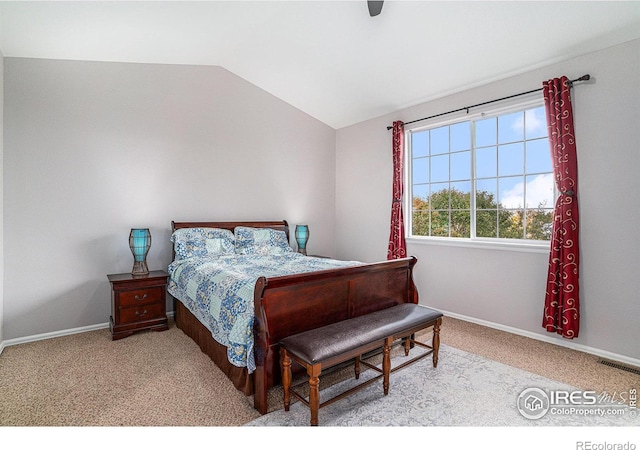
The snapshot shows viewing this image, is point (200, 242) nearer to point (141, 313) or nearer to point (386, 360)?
point (141, 313)

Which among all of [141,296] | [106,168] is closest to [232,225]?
[141,296]

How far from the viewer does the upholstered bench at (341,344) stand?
184 cm

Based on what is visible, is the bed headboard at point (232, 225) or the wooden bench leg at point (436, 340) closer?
the wooden bench leg at point (436, 340)

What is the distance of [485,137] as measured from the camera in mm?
3637

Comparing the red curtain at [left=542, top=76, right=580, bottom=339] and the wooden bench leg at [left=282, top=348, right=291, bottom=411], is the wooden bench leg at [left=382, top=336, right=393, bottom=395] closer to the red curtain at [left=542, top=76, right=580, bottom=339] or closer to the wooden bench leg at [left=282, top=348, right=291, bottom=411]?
the wooden bench leg at [left=282, top=348, right=291, bottom=411]

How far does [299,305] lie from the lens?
2.26 m

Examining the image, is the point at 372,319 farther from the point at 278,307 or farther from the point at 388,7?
the point at 388,7

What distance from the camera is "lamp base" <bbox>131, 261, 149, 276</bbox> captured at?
137 inches

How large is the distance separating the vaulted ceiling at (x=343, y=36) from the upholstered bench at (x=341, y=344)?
2.50 meters

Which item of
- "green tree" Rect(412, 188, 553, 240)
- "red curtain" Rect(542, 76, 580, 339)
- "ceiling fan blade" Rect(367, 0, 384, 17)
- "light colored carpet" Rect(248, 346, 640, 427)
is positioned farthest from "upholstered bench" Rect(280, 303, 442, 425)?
"ceiling fan blade" Rect(367, 0, 384, 17)

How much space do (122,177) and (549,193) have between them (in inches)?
174

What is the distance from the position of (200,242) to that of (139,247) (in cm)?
60

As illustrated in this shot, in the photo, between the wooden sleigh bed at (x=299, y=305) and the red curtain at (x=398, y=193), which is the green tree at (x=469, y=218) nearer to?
the red curtain at (x=398, y=193)

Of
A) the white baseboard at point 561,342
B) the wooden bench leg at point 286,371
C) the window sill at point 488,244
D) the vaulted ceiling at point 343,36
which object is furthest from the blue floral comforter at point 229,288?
the vaulted ceiling at point 343,36
